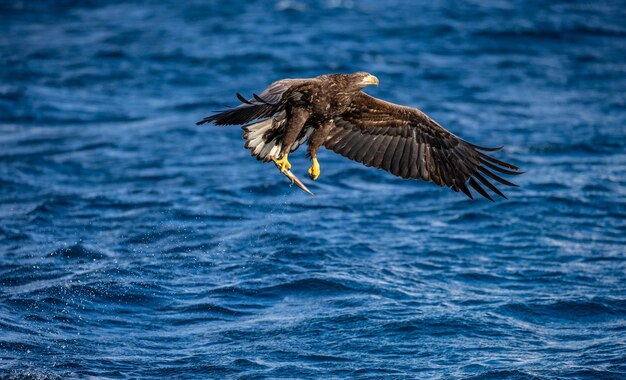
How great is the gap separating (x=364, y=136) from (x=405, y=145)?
15.4 inches

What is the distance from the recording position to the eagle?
25.9 ft

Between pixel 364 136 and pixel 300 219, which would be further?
pixel 300 219

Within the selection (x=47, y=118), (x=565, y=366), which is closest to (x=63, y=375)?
A: (x=565, y=366)

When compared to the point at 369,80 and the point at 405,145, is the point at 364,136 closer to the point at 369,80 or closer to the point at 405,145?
the point at 405,145

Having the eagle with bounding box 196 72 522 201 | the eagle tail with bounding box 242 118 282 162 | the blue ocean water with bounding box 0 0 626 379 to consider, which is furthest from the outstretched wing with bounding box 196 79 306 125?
the blue ocean water with bounding box 0 0 626 379

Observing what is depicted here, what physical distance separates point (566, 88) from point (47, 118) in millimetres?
9591

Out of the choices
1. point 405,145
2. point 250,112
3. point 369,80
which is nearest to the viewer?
point 250,112

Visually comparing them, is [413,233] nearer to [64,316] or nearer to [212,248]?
[212,248]

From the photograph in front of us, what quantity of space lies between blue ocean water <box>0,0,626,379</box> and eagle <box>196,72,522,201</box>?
1545mm

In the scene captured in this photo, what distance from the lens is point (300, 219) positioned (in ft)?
39.4

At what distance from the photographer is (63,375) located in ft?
25.2

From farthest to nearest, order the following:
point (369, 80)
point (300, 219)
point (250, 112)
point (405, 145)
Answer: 1. point (300, 219)
2. point (405, 145)
3. point (369, 80)
4. point (250, 112)

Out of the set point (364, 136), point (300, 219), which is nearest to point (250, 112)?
point (364, 136)

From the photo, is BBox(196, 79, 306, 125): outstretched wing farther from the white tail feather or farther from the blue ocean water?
the blue ocean water
